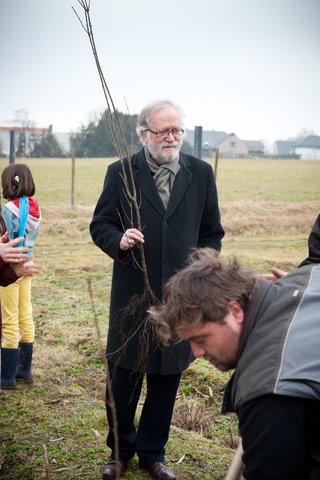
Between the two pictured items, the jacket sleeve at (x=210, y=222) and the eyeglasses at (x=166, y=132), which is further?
the jacket sleeve at (x=210, y=222)

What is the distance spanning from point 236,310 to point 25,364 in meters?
3.56

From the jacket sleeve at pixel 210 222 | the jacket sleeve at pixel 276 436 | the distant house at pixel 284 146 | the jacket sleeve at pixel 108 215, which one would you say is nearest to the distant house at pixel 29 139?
the jacket sleeve at pixel 108 215

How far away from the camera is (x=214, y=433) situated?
444 centimetres

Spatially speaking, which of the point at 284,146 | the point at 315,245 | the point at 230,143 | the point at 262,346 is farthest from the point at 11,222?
the point at 284,146

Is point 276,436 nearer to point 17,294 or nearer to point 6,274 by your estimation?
point 6,274

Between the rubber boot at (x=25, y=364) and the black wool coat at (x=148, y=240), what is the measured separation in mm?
1612

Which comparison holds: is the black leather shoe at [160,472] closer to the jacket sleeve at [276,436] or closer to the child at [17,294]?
the child at [17,294]

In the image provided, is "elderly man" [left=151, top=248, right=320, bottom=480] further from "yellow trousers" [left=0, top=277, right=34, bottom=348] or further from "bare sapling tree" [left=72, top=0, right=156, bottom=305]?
"yellow trousers" [left=0, top=277, right=34, bottom=348]

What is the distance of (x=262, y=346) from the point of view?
1932mm

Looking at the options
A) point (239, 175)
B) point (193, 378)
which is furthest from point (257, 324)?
point (239, 175)

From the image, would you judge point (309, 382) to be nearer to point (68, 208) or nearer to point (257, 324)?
point (257, 324)

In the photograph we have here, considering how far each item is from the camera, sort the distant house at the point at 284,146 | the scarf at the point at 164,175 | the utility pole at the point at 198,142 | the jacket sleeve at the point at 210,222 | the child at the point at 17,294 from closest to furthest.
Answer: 1. the scarf at the point at 164,175
2. the jacket sleeve at the point at 210,222
3. the child at the point at 17,294
4. the utility pole at the point at 198,142
5. the distant house at the point at 284,146

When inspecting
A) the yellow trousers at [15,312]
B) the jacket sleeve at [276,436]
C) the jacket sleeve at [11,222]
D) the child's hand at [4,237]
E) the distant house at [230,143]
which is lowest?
the yellow trousers at [15,312]

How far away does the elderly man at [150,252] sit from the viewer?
3.66m
